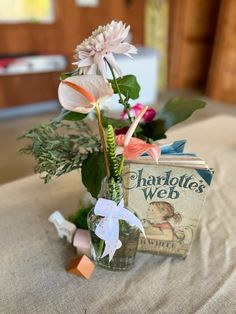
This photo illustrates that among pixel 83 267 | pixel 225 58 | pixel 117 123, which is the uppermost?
pixel 117 123

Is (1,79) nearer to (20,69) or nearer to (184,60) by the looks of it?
(20,69)

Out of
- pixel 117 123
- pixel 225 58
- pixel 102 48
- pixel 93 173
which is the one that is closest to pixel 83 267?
pixel 93 173

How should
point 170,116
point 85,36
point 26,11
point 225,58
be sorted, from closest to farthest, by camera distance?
point 170,116 → point 85,36 → point 26,11 → point 225,58

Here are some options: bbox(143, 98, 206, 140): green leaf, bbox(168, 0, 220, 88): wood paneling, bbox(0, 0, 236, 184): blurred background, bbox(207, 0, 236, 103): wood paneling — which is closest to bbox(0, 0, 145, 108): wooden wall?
bbox(0, 0, 236, 184): blurred background

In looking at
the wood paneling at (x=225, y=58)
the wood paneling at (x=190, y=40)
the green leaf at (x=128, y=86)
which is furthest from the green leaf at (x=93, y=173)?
the wood paneling at (x=190, y=40)

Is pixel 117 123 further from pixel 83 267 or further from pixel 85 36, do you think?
pixel 85 36

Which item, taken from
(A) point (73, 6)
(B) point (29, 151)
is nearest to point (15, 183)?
(B) point (29, 151)

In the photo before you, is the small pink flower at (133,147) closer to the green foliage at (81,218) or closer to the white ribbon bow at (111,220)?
the white ribbon bow at (111,220)
